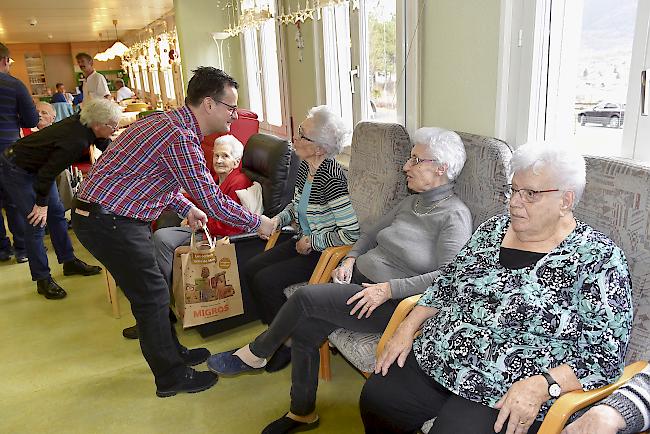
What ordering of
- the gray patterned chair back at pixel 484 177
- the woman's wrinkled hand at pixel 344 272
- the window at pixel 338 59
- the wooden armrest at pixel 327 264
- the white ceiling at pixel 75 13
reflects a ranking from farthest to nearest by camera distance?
the white ceiling at pixel 75 13
the window at pixel 338 59
the wooden armrest at pixel 327 264
the woman's wrinkled hand at pixel 344 272
the gray patterned chair back at pixel 484 177

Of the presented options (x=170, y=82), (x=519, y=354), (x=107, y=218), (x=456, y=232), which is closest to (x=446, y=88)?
(x=456, y=232)

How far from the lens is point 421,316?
1.66m

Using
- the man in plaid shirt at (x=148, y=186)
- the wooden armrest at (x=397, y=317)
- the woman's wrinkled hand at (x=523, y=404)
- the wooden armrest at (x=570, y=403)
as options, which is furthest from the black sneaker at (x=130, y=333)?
the wooden armrest at (x=570, y=403)

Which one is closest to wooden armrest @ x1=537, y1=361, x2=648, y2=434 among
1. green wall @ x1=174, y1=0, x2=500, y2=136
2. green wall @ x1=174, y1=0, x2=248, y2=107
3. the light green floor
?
the light green floor

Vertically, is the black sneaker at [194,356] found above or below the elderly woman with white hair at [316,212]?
below

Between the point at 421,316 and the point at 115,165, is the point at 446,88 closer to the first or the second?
the point at 421,316

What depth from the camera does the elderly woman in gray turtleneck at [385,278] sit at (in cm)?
183

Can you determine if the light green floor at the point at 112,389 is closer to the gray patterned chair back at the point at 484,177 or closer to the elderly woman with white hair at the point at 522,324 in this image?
the elderly woman with white hair at the point at 522,324

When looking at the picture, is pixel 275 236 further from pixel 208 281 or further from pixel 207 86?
pixel 207 86

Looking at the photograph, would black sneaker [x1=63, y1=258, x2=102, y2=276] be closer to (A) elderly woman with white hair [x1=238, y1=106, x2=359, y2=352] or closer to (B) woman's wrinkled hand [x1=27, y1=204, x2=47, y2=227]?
(B) woman's wrinkled hand [x1=27, y1=204, x2=47, y2=227]

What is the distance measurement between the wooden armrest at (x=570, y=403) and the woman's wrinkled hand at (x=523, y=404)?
49mm

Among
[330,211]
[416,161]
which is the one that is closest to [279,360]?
[330,211]

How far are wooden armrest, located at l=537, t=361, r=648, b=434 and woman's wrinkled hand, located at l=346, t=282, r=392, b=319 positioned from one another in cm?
69

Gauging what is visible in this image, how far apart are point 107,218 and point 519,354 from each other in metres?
1.55
